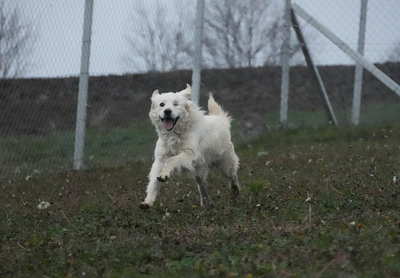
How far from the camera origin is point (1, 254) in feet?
13.6

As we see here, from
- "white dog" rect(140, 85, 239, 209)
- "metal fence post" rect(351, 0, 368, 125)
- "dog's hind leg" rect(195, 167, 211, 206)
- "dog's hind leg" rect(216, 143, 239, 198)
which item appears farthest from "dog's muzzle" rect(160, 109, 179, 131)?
"metal fence post" rect(351, 0, 368, 125)

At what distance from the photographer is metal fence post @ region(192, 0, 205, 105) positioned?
9.71m

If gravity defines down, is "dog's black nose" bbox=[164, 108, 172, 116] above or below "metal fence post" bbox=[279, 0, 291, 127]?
below

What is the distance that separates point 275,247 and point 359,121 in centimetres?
724

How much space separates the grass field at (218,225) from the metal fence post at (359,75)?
238cm

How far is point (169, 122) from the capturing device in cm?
617

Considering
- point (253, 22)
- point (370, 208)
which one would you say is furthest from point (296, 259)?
point (253, 22)

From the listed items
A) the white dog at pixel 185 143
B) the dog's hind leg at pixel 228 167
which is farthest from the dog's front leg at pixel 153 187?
the dog's hind leg at pixel 228 167

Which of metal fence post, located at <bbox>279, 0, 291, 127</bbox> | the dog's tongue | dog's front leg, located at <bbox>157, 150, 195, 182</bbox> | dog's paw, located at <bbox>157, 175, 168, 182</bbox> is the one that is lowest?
dog's paw, located at <bbox>157, 175, 168, 182</bbox>

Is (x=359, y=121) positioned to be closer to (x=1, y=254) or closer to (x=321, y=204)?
(x=321, y=204)

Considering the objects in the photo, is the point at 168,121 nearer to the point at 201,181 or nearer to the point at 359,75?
the point at 201,181

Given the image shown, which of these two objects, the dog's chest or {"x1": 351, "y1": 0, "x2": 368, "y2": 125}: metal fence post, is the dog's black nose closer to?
the dog's chest

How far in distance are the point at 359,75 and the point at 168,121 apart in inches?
210

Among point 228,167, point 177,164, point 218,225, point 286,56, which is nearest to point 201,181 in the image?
point 228,167
